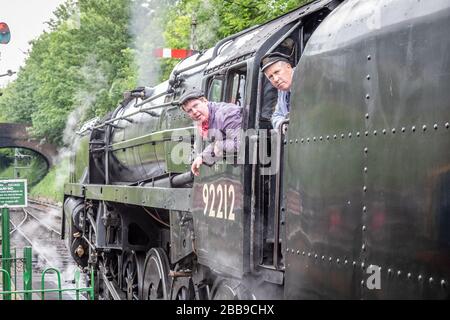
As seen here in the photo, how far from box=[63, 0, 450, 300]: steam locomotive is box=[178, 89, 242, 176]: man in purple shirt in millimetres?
111

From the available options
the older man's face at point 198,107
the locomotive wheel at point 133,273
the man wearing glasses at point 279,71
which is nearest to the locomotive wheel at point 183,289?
the older man's face at point 198,107

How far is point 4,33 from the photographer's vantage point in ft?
41.5

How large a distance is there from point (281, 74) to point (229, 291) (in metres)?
1.85

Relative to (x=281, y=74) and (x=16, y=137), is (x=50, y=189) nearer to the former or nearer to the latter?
(x=16, y=137)

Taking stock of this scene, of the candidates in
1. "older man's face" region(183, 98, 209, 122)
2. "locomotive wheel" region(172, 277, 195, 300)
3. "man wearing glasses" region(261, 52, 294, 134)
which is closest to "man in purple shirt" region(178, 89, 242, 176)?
"older man's face" region(183, 98, 209, 122)

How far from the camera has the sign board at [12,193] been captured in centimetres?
1233

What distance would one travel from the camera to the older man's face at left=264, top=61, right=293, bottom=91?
452 centimetres

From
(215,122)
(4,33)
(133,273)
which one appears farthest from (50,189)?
(215,122)

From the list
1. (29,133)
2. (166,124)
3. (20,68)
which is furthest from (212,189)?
(29,133)

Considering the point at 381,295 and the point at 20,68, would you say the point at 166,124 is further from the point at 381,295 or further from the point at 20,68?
the point at 20,68

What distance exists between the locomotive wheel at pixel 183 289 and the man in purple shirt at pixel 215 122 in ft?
5.76

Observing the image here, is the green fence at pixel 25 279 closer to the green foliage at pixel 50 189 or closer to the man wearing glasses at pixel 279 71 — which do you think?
the man wearing glasses at pixel 279 71

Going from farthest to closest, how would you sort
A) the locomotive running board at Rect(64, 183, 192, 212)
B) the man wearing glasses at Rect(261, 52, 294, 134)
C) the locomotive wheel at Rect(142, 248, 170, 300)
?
the locomotive wheel at Rect(142, 248, 170, 300)
the locomotive running board at Rect(64, 183, 192, 212)
the man wearing glasses at Rect(261, 52, 294, 134)

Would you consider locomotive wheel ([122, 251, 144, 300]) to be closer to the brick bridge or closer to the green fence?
the green fence
